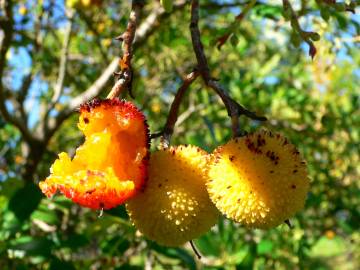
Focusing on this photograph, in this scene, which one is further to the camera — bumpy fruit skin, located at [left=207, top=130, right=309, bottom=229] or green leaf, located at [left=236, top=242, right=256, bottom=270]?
green leaf, located at [left=236, top=242, right=256, bottom=270]

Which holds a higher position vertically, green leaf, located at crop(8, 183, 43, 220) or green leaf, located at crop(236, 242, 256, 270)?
green leaf, located at crop(8, 183, 43, 220)

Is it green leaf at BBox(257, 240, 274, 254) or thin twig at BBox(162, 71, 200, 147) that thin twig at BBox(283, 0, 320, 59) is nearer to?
thin twig at BBox(162, 71, 200, 147)

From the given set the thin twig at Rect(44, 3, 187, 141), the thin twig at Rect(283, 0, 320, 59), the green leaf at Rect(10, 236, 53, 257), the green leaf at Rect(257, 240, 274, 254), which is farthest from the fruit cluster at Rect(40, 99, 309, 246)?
the thin twig at Rect(44, 3, 187, 141)

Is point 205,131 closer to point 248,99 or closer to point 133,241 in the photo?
point 248,99

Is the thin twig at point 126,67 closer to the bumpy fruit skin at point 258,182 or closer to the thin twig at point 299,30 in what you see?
the bumpy fruit skin at point 258,182

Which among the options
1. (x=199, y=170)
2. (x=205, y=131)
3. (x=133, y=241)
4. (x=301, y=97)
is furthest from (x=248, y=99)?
(x=199, y=170)

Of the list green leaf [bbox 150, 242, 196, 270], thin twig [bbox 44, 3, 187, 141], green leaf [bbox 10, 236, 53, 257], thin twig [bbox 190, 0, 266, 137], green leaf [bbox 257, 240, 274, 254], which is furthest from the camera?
thin twig [bbox 44, 3, 187, 141]

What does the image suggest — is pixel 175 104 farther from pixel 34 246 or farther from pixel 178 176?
pixel 34 246
